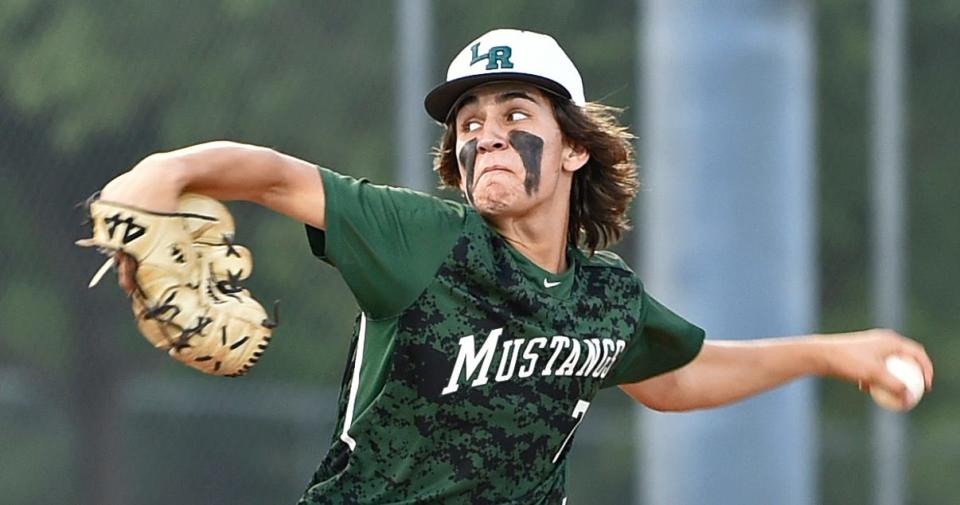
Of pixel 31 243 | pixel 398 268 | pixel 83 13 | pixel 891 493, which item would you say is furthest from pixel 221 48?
pixel 891 493

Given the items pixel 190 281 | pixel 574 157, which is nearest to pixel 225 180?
pixel 190 281

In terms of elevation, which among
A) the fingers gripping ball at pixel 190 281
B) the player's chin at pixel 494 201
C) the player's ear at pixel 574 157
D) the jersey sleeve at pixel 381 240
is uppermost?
the player's ear at pixel 574 157

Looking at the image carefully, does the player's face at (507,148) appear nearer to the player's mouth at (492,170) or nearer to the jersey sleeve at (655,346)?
the player's mouth at (492,170)

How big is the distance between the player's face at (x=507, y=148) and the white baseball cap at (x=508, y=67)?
48 millimetres

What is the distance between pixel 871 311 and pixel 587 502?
160cm

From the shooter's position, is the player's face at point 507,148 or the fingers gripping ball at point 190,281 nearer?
the fingers gripping ball at point 190,281

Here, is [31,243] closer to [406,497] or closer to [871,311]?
[406,497]

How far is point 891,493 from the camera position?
863cm

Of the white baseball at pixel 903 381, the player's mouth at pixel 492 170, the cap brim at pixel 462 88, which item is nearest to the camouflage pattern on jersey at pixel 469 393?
the player's mouth at pixel 492 170

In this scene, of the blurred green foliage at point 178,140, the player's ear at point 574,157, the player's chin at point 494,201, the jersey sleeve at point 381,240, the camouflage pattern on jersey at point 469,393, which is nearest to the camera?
the jersey sleeve at point 381,240

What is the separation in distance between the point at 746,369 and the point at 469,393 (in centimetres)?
99

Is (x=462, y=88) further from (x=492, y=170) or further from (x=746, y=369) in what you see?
(x=746, y=369)

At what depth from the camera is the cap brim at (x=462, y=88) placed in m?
4.47

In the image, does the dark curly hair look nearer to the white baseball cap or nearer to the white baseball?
the white baseball cap
